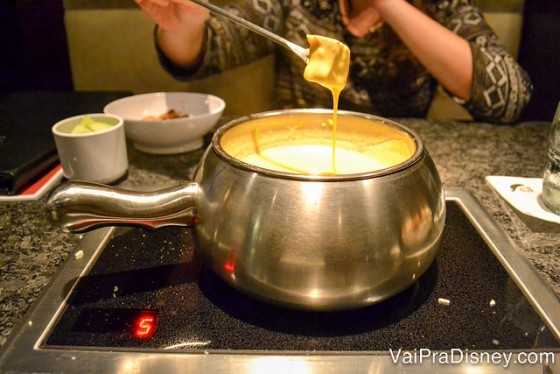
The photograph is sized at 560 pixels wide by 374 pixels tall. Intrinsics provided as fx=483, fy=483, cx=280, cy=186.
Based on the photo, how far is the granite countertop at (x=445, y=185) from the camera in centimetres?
67

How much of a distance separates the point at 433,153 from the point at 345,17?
0.70m

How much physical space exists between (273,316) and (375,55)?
1280 mm

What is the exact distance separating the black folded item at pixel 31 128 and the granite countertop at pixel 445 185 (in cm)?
7

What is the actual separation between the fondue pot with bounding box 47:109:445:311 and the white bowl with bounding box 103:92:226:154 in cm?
49

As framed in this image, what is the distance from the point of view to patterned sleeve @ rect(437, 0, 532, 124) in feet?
4.65

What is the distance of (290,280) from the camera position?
20.4 inches

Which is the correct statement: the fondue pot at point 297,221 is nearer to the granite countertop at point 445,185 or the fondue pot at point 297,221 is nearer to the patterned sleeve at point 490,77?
the granite countertop at point 445,185

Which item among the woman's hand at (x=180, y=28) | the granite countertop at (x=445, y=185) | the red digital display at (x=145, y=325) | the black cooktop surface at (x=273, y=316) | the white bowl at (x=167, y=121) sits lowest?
the granite countertop at (x=445, y=185)

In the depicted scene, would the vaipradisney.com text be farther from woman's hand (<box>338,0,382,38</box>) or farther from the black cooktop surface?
woman's hand (<box>338,0,382,38</box>)

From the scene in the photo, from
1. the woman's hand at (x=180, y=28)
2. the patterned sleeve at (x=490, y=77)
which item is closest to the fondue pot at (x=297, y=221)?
the woman's hand at (x=180, y=28)

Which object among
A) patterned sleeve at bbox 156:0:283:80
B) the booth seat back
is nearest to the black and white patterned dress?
patterned sleeve at bbox 156:0:283:80

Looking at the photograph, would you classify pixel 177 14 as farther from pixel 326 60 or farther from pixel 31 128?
pixel 326 60

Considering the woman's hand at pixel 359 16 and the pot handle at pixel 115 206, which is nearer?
the pot handle at pixel 115 206

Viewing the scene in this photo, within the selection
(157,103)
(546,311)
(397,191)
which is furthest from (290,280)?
(157,103)
